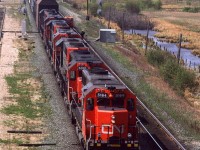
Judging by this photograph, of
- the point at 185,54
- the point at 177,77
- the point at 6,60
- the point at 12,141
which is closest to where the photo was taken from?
the point at 12,141

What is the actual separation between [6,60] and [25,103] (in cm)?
1325

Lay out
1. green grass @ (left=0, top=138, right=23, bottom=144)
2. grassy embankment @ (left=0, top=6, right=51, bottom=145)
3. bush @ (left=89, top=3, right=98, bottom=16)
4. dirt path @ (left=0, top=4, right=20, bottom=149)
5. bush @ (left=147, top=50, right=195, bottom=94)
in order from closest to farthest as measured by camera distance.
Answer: green grass @ (left=0, top=138, right=23, bottom=144), grassy embankment @ (left=0, top=6, right=51, bottom=145), dirt path @ (left=0, top=4, right=20, bottom=149), bush @ (left=147, top=50, right=195, bottom=94), bush @ (left=89, top=3, right=98, bottom=16)

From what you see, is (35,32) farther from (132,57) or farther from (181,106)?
(181,106)

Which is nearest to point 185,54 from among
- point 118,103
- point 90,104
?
point 118,103

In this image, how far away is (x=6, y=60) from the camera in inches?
1521

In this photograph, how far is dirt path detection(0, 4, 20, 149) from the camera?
23103mm

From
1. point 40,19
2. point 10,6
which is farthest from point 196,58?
point 10,6

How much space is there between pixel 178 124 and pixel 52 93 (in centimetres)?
903

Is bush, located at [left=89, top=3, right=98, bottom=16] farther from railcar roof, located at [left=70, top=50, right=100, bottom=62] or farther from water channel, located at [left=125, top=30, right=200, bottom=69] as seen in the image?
railcar roof, located at [left=70, top=50, right=100, bottom=62]

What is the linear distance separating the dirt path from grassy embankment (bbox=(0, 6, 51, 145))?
0.28 m

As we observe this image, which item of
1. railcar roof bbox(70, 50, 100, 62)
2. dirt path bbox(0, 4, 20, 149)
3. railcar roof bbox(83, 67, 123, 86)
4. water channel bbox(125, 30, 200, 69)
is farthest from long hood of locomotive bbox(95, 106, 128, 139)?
water channel bbox(125, 30, 200, 69)

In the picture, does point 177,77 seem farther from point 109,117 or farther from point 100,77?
point 109,117

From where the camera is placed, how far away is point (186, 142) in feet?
70.8

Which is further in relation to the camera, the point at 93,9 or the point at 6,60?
the point at 93,9
